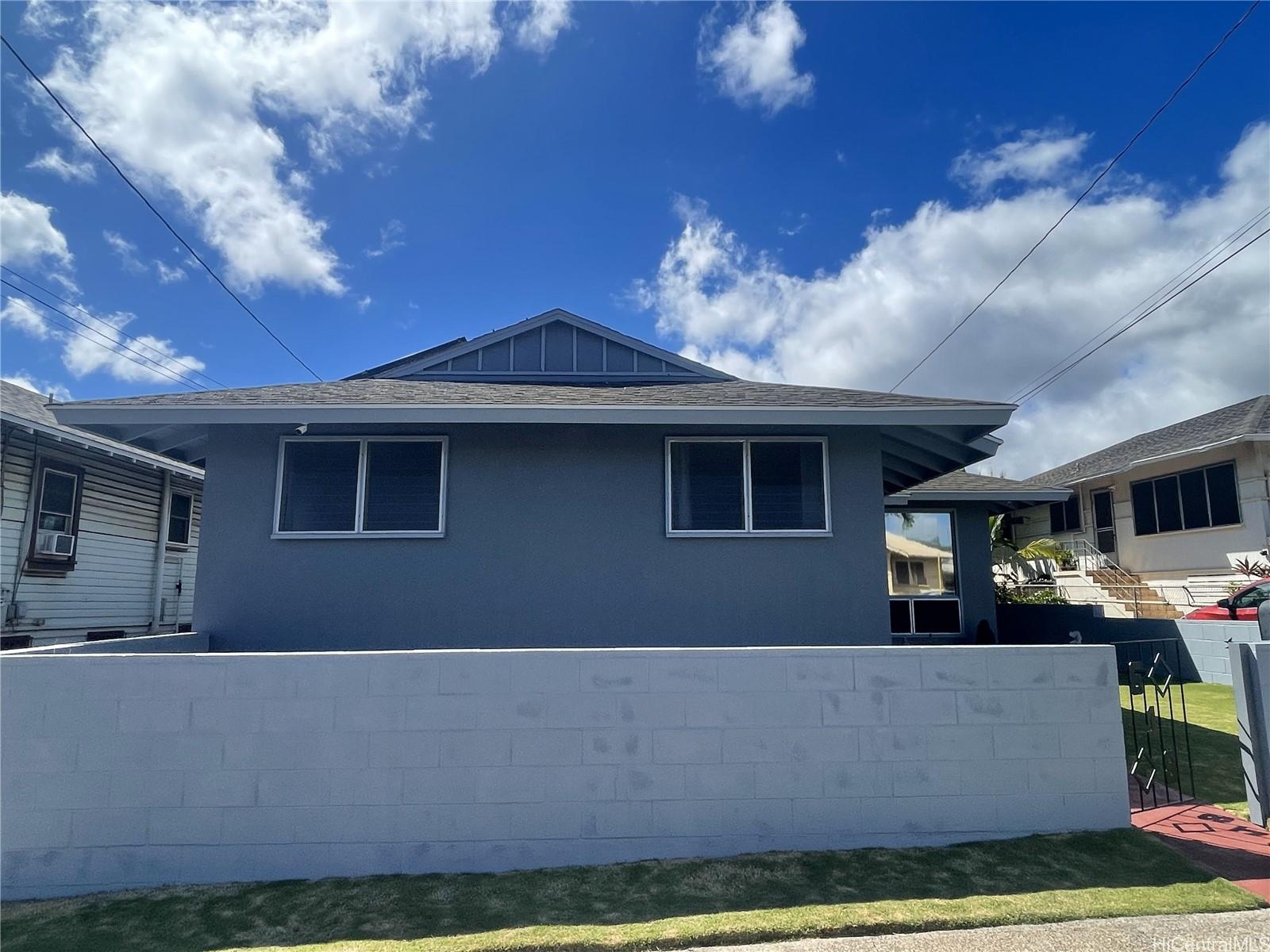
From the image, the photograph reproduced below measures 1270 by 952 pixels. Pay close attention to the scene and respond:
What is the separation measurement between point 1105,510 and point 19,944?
24.6m

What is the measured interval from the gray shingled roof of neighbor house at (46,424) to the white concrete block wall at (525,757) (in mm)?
6443

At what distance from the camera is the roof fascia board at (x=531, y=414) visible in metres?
6.84

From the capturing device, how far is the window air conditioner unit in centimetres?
1165

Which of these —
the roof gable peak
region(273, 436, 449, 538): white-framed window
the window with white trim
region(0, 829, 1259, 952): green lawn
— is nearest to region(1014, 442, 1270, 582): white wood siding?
the window with white trim

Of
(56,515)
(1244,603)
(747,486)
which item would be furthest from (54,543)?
(1244,603)

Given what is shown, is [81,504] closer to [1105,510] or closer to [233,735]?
[233,735]

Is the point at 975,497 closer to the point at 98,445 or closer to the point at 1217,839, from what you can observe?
the point at 1217,839

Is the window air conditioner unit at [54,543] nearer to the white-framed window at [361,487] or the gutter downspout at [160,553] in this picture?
the gutter downspout at [160,553]

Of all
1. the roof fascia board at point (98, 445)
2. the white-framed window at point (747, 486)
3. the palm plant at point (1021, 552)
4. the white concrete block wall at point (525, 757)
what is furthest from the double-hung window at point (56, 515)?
the palm plant at point (1021, 552)

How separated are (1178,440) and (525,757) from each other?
20.5m

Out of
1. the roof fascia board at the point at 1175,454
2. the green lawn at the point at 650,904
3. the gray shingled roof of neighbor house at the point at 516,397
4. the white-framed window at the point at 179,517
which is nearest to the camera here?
the green lawn at the point at 650,904

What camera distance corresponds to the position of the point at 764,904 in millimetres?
4203

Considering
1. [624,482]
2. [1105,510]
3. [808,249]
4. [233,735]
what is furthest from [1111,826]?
[1105,510]

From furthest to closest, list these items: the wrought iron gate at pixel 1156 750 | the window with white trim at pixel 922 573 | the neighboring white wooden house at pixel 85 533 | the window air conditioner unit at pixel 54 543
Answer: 1. the window with white trim at pixel 922 573
2. the window air conditioner unit at pixel 54 543
3. the neighboring white wooden house at pixel 85 533
4. the wrought iron gate at pixel 1156 750
